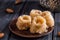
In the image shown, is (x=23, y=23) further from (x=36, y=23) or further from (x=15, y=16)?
(x=15, y=16)

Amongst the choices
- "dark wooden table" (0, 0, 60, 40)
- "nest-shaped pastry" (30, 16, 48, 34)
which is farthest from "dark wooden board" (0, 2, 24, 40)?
"nest-shaped pastry" (30, 16, 48, 34)

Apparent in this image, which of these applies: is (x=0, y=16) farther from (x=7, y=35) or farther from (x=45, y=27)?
(x=45, y=27)

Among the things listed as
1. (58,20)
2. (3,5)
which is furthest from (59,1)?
(3,5)

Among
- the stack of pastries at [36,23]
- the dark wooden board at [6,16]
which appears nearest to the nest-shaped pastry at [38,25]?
the stack of pastries at [36,23]

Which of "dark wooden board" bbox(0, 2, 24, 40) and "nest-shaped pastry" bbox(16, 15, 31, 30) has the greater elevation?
"nest-shaped pastry" bbox(16, 15, 31, 30)

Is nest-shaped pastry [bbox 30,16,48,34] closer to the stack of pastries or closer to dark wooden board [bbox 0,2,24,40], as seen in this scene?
the stack of pastries

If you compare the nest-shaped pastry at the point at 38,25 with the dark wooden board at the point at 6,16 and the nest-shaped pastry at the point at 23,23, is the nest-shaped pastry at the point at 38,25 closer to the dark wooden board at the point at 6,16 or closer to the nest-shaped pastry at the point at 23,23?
the nest-shaped pastry at the point at 23,23

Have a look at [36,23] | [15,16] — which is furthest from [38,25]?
[15,16]

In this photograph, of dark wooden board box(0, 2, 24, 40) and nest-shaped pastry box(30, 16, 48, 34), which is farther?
dark wooden board box(0, 2, 24, 40)
